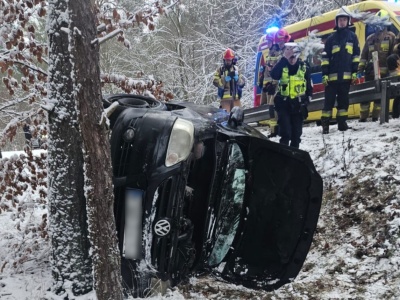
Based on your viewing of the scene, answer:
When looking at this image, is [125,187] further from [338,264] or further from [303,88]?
[303,88]

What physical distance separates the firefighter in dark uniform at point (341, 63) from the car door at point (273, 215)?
309 cm

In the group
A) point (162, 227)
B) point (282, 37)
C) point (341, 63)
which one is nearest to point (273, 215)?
point (162, 227)

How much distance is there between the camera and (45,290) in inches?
116

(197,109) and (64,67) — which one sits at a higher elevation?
(64,67)

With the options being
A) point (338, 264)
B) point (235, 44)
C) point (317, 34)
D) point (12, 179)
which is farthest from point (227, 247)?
point (235, 44)

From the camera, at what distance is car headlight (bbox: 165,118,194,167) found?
9.11 ft

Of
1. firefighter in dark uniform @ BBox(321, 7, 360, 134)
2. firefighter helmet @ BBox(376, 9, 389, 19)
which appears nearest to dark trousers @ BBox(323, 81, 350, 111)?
firefighter in dark uniform @ BBox(321, 7, 360, 134)

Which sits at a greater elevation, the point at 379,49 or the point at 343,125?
the point at 379,49

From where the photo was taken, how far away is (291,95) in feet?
19.2

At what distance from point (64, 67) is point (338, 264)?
9.87 feet

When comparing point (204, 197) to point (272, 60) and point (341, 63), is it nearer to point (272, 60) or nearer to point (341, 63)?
point (341, 63)

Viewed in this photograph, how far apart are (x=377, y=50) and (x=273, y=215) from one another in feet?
14.9

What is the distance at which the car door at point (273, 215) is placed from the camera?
3475 millimetres

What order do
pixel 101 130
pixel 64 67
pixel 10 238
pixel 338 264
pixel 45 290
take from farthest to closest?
pixel 10 238 < pixel 338 264 < pixel 45 290 < pixel 64 67 < pixel 101 130
